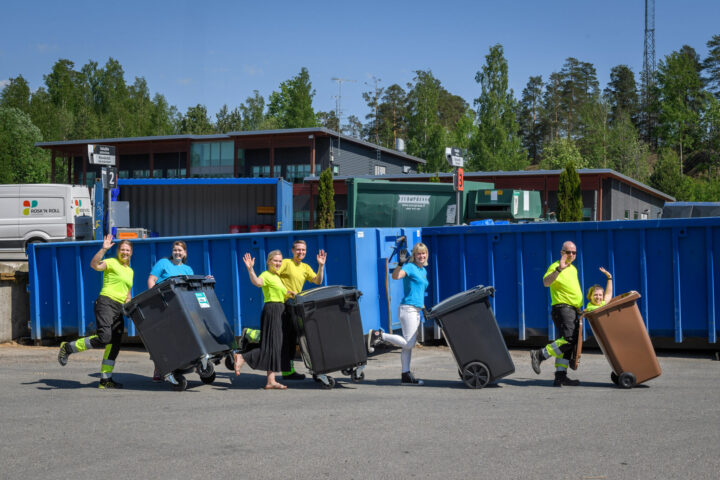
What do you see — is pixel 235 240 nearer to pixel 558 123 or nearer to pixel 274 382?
pixel 274 382

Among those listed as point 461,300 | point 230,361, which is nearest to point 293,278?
point 230,361

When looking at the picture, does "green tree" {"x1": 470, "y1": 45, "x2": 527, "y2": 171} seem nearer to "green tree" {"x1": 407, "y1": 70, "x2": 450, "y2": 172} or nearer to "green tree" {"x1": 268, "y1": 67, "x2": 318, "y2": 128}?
"green tree" {"x1": 407, "y1": 70, "x2": 450, "y2": 172}

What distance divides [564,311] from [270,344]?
3.34 metres

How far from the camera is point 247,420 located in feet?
22.7

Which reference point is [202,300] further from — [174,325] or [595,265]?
[595,265]

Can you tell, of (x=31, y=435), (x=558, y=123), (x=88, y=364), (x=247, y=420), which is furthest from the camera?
(x=558, y=123)

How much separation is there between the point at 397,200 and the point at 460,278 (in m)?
4.92

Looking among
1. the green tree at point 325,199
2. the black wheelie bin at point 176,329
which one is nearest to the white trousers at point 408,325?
the black wheelie bin at point 176,329

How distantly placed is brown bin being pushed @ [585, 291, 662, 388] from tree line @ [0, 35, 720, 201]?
45.8 m

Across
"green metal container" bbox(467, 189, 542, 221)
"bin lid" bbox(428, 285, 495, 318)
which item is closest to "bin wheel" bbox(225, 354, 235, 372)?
"bin lid" bbox(428, 285, 495, 318)

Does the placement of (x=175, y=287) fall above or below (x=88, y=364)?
above

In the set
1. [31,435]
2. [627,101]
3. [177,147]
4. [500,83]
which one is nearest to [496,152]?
[500,83]

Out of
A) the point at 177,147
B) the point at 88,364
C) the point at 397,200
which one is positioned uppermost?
the point at 177,147

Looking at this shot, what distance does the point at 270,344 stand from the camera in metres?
8.77
